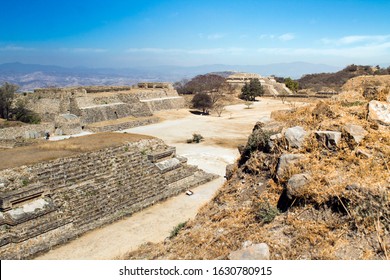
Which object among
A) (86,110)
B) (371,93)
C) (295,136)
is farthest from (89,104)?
(295,136)

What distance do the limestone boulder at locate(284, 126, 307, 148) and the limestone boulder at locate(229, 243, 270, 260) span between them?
2040 mm

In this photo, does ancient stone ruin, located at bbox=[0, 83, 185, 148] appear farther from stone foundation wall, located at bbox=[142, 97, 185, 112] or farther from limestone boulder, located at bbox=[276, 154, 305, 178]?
limestone boulder, located at bbox=[276, 154, 305, 178]

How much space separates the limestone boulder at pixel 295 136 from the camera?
550 centimetres

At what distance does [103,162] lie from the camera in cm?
1240

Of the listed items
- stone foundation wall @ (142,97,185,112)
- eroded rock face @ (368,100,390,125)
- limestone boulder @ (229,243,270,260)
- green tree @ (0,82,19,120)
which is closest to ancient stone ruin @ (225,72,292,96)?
stone foundation wall @ (142,97,185,112)

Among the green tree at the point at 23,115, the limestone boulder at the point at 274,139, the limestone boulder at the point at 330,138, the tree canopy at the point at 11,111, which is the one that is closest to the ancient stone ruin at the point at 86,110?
the green tree at the point at 23,115

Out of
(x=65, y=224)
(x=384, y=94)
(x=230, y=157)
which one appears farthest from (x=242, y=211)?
(x=230, y=157)

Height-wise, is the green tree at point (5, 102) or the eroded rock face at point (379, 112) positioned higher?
the eroded rock face at point (379, 112)

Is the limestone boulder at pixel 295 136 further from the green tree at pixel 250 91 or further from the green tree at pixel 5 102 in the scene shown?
the green tree at pixel 250 91

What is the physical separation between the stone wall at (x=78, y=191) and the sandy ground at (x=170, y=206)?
0.39 m

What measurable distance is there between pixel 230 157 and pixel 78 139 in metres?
8.69

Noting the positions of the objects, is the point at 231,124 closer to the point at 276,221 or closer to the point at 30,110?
the point at 30,110

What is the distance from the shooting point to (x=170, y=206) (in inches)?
477

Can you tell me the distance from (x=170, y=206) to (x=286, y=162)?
7581 mm
